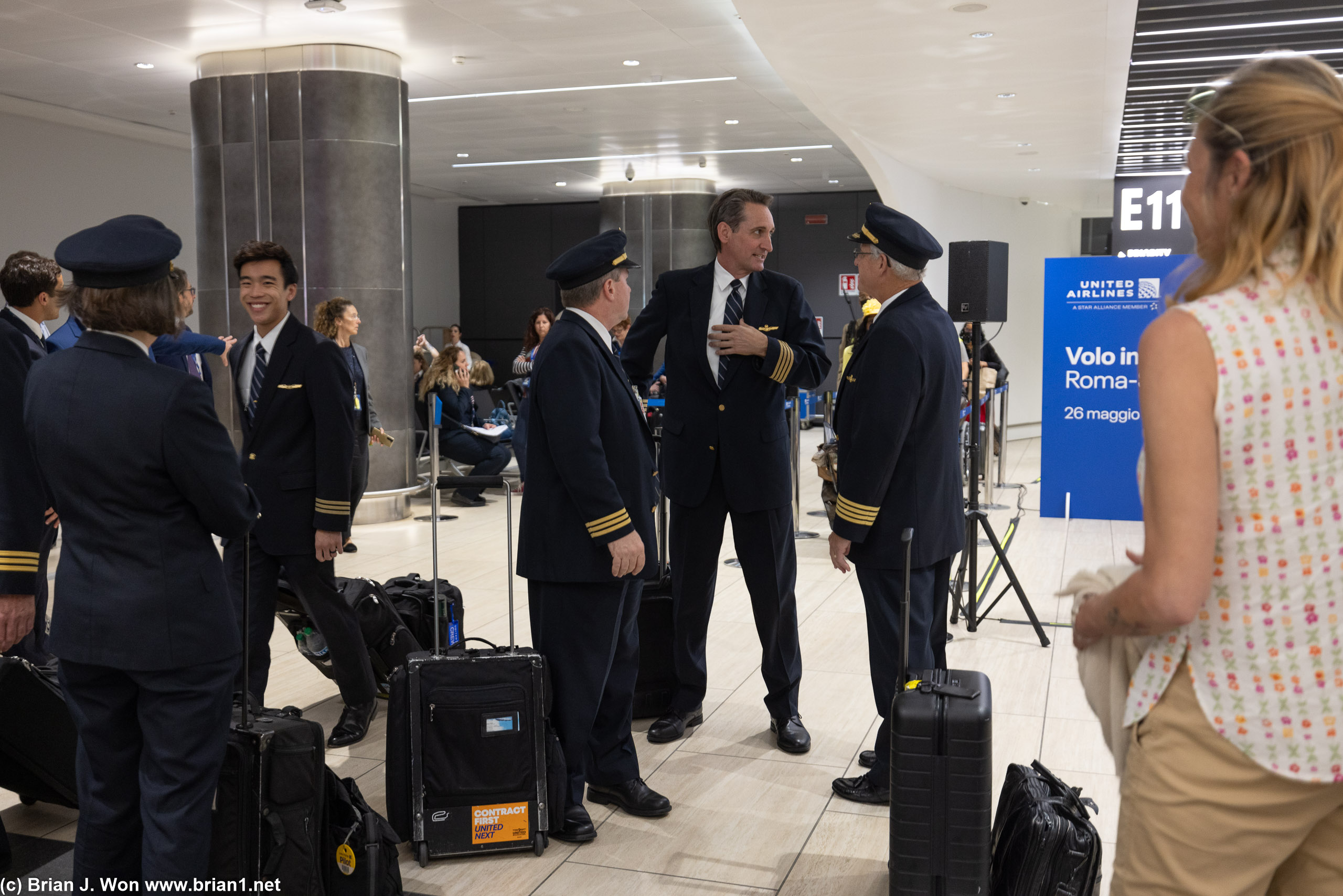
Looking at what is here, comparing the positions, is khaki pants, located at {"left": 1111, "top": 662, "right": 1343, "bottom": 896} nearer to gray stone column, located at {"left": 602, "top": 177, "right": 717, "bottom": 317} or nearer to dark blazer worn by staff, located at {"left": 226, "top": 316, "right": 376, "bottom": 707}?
dark blazer worn by staff, located at {"left": 226, "top": 316, "right": 376, "bottom": 707}

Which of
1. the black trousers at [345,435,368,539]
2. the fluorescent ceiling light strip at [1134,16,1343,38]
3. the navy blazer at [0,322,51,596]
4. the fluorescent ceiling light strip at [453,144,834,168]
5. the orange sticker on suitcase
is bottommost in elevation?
the orange sticker on suitcase

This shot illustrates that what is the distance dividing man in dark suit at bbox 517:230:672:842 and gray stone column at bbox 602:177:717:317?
14.0 m

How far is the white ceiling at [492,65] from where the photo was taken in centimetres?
757

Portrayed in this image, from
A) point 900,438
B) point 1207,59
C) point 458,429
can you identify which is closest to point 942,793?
point 900,438

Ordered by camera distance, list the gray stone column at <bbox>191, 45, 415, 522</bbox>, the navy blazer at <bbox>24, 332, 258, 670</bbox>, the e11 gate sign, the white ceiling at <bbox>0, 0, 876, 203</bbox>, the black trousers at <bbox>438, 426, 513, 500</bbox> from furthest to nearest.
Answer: the black trousers at <bbox>438, 426, 513, 500</bbox>, the gray stone column at <bbox>191, 45, 415, 522</bbox>, the white ceiling at <bbox>0, 0, 876, 203</bbox>, the e11 gate sign, the navy blazer at <bbox>24, 332, 258, 670</bbox>

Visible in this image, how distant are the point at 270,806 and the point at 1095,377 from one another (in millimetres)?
6045

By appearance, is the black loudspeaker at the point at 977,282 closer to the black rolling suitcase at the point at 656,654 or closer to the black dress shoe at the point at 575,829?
the black rolling suitcase at the point at 656,654

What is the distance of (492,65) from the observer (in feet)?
30.5

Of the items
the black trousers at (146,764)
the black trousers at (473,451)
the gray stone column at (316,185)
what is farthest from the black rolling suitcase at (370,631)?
the black trousers at (473,451)

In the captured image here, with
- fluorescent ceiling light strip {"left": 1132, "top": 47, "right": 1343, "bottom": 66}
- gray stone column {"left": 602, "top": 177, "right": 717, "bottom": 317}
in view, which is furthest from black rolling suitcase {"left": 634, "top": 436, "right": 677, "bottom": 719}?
gray stone column {"left": 602, "top": 177, "right": 717, "bottom": 317}

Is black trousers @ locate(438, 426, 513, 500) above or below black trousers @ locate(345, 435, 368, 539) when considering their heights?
below

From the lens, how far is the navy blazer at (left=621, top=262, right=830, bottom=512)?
367 centimetres

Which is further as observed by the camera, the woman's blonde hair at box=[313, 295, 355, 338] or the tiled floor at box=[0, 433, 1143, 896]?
the woman's blonde hair at box=[313, 295, 355, 338]

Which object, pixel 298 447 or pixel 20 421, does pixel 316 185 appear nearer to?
pixel 298 447
